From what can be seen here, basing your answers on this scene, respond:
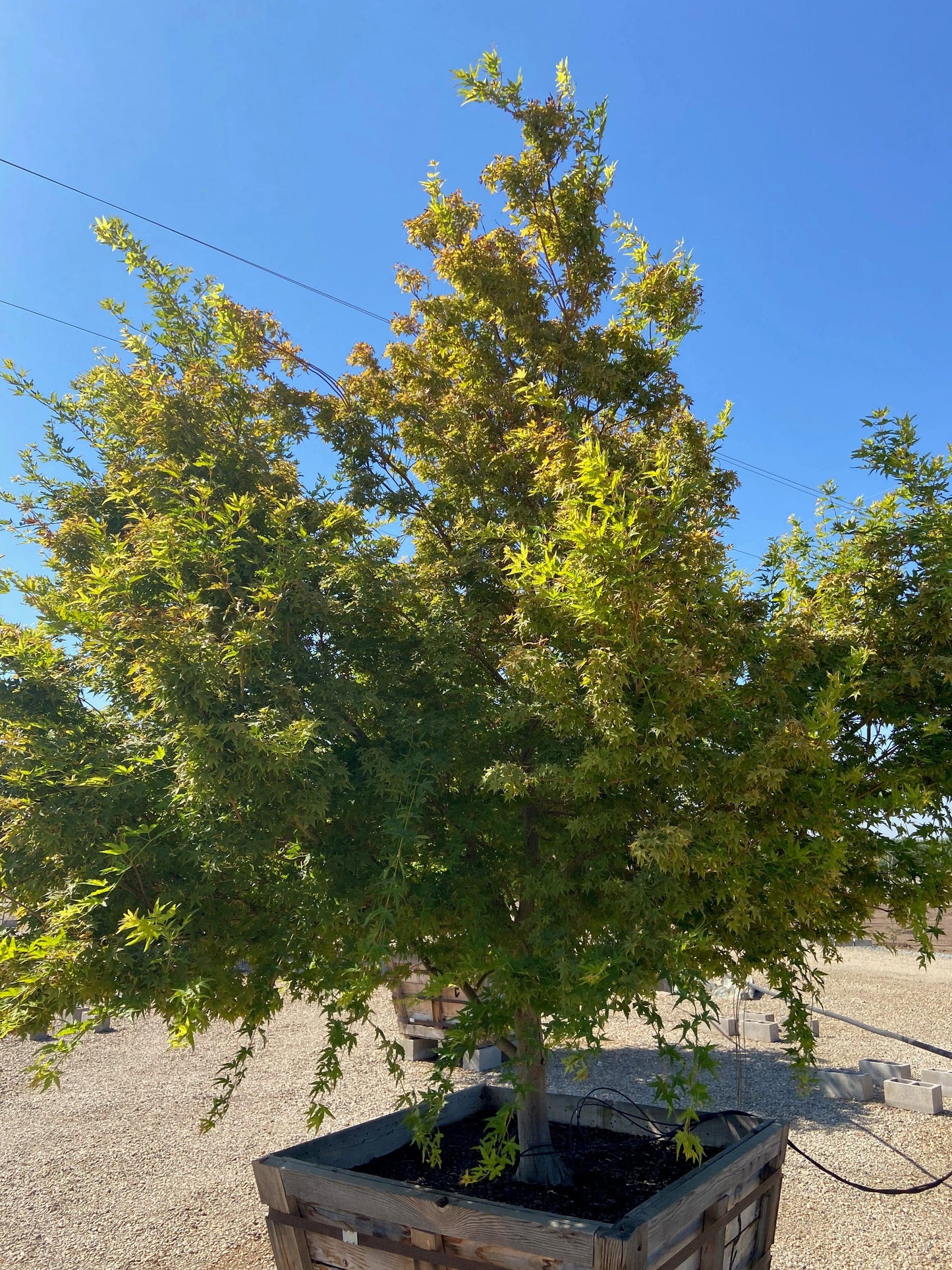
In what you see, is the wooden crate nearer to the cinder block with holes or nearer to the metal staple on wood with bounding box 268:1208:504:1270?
the cinder block with holes

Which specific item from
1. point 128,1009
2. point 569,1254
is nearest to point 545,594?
point 128,1009

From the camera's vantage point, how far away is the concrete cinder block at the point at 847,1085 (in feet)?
25.6

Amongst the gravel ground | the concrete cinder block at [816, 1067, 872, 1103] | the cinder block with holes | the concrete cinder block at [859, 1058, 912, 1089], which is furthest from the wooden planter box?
the cinder block with holes

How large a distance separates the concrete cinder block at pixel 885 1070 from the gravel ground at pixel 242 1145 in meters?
0.51

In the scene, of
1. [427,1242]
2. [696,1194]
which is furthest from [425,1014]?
[696,1194]

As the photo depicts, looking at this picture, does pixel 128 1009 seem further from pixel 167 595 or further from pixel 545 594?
pixel 545 594

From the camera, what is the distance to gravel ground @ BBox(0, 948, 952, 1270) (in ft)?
17.6

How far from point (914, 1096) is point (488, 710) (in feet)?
22.4

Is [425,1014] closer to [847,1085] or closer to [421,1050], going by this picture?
[421,1050]

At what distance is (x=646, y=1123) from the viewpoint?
16.1 feet

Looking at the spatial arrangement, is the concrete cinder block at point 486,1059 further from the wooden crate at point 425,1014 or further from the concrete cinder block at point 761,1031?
the concrete cinder block at point 761,1031

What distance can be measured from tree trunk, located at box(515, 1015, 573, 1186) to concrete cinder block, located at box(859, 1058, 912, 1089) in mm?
5488

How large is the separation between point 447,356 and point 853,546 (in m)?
2.43

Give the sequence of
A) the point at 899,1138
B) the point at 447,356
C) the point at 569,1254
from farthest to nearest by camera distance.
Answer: the point at 899,1138
the point at 447,356
the point at 569,1254
